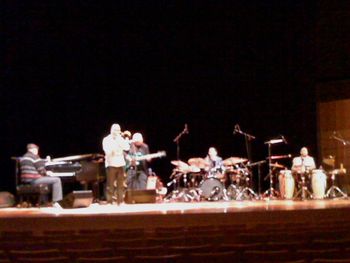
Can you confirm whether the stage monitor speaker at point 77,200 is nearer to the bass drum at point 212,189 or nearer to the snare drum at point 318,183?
the bass drum at point 212,189

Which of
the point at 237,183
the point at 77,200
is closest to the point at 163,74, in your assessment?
the point at 237,183

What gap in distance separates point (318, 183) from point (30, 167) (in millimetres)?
5919

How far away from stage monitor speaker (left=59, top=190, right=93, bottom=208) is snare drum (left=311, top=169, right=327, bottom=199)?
509cm

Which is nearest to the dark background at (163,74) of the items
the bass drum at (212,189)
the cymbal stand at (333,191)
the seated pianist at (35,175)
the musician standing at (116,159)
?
the cymbal stand at (333,191)

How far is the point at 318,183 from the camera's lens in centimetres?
1431

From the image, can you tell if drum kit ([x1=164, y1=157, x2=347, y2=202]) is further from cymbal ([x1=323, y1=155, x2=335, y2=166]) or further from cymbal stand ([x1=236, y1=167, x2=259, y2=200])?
cymbal ([x1=323, y1=155, x2=335, y2=166])

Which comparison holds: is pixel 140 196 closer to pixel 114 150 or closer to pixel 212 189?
pixel 114 150

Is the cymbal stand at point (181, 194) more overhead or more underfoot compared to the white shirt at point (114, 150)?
more underfoot

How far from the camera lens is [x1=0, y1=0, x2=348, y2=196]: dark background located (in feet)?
52.2

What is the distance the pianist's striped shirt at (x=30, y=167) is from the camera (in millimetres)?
12828

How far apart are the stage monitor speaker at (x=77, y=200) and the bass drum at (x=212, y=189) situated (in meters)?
3.32

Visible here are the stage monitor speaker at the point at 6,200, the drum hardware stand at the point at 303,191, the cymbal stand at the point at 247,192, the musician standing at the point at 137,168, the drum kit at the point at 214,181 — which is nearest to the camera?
the musician standing at the point at 137,168

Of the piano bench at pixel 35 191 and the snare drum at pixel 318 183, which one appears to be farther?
the snare drum at pixel 318 183

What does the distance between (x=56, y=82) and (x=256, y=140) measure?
502cm
